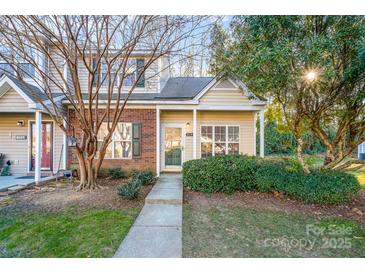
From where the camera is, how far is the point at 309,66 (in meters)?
5.25

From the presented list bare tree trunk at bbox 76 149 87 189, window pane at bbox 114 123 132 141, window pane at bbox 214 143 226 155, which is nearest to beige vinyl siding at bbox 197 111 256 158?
window pane at bbox 214 143 226 155

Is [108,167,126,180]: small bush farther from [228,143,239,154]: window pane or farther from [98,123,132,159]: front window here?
[228,143,239,154]: window pane

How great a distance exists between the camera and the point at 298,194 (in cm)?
553

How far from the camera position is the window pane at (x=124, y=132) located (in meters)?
9.27

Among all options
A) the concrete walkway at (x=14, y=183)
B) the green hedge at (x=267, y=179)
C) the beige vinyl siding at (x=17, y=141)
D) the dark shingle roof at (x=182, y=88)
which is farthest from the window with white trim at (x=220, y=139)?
the concrete walkway at (x=14, y=183)

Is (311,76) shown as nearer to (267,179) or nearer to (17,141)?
(267,179)

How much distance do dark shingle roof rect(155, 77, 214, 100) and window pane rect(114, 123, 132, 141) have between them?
6.31 ft

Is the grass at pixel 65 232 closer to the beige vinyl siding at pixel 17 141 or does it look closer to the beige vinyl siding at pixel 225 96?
the beige vinyl siding at pixel 17 141

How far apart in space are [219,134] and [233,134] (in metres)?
0.69

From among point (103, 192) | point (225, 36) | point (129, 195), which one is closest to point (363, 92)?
point (225, 36)

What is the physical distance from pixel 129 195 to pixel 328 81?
6528 millimetres

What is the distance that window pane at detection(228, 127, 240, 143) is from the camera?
9.90 m

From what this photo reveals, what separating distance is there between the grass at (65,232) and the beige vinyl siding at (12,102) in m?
5.31
